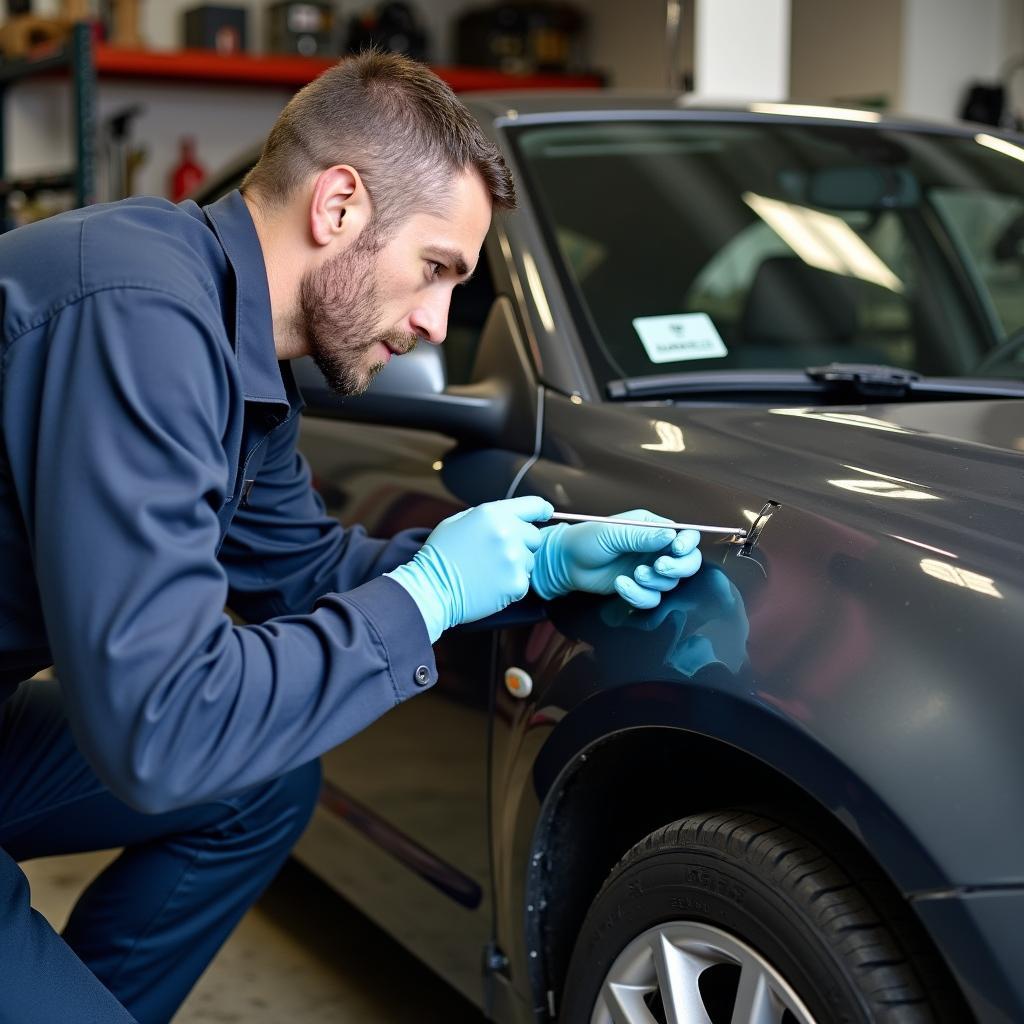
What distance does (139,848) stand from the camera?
1786 millimetres

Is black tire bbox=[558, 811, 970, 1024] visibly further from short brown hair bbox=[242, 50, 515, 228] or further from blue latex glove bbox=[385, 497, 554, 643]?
short brown hair bbox=[242, 50, 515, 228]

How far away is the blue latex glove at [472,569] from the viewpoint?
137 cm

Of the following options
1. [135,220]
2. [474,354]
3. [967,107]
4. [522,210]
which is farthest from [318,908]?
[967,107]

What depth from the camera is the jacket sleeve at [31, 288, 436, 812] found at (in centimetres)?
113

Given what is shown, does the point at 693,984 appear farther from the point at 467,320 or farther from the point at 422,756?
the point at 467,320

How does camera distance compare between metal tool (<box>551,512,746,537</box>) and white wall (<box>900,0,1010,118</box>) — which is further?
white wall (<box>900,0,1010,118</box>)

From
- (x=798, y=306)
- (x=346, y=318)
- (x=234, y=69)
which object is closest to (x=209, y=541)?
(x=346, y=318)

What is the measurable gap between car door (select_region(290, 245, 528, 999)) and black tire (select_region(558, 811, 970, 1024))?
318 mm

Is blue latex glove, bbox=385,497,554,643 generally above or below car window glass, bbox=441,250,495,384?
below

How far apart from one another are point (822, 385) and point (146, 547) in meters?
0.94

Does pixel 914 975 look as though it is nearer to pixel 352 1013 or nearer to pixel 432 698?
pixel 432 698

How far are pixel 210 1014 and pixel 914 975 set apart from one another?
1.35m

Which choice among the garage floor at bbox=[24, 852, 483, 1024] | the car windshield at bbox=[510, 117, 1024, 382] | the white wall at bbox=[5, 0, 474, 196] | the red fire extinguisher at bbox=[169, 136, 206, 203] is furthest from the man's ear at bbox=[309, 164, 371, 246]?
the white wall at bbox=[5, 0, 474, 196]

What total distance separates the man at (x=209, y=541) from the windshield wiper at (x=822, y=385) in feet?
1.06
